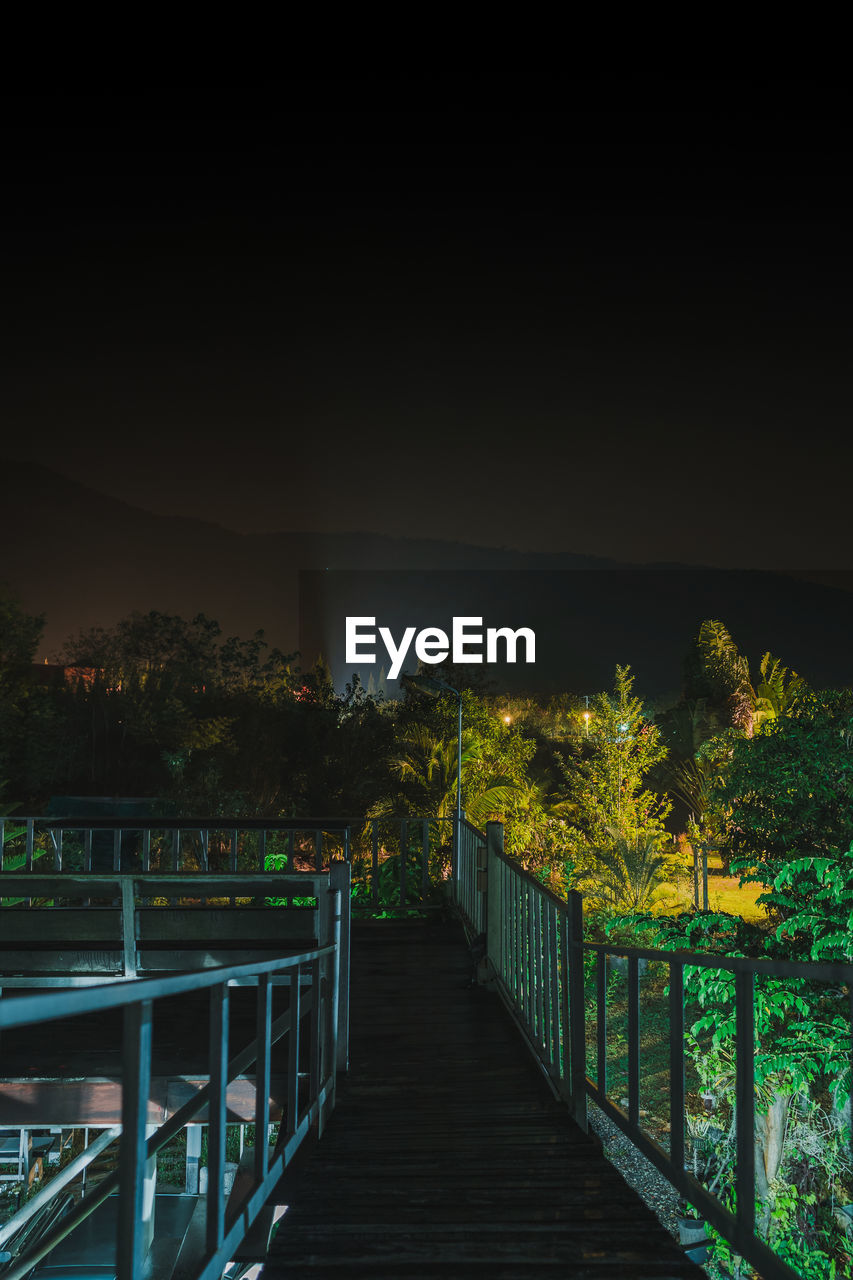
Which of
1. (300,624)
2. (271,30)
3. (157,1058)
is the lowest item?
(157,1058)

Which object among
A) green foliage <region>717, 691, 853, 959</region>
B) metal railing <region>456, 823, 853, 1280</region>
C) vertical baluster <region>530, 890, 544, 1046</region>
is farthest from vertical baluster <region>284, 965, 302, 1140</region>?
green foliage <region>717, 691, 853, 959</region>

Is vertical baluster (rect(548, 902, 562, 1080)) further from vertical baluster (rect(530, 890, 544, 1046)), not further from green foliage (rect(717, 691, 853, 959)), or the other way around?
green foliage (rect(717, 691, 853, 959))

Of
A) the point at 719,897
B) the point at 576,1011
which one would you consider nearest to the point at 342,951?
the point at 576,1011

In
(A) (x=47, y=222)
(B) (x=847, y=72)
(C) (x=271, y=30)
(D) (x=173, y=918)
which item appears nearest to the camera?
(D) (x=173, y=918)

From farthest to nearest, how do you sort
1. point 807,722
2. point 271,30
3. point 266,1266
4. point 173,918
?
point 271,30 → point 807,722 → point 173,918 → point 266,1266

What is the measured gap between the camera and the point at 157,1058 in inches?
176

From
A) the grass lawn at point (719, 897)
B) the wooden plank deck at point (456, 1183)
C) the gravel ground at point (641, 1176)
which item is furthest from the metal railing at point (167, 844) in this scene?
the grass lawn at point (719, 897)

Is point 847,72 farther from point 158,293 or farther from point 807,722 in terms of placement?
point 158,293

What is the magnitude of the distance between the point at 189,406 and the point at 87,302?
7073mm

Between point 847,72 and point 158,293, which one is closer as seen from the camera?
point 847,72

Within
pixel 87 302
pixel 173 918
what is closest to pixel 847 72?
pixel 173 918

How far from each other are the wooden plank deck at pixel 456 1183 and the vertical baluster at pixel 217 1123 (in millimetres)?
651

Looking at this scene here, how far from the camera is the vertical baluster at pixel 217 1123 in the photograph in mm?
1937

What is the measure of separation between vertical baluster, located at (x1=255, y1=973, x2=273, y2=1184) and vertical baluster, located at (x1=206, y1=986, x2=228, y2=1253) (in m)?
0.42
